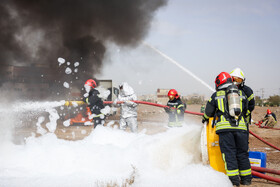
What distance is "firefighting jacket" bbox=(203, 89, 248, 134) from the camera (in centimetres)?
366

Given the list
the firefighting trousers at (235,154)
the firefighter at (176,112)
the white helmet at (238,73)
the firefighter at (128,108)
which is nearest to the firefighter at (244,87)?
the white helmet at (238,73)

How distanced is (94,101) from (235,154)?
3747mm

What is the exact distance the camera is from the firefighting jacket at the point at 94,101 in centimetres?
644

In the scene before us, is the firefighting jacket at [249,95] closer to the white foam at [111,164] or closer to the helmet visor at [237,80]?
the helmet visor at [237,80]

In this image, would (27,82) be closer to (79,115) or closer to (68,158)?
(79,115)

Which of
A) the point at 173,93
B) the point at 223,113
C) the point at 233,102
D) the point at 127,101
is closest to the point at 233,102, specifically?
the point at 233,102

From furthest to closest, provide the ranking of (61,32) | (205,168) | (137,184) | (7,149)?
(61,32)
(7,149)
(205,168)
(137,184)

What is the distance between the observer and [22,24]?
15281 millimetres

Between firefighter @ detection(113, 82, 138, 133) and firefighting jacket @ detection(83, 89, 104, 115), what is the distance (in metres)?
0.51

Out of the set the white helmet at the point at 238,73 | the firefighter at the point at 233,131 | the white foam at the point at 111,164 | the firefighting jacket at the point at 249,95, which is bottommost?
the white foam at the point at 111,164

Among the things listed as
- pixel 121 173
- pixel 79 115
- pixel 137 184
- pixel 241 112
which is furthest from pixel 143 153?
pixel 79 115

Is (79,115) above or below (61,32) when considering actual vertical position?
below

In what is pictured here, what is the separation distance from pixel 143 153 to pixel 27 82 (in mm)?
12242

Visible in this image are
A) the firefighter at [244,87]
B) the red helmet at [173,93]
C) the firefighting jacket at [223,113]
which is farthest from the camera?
the red helmet at [173,93]
